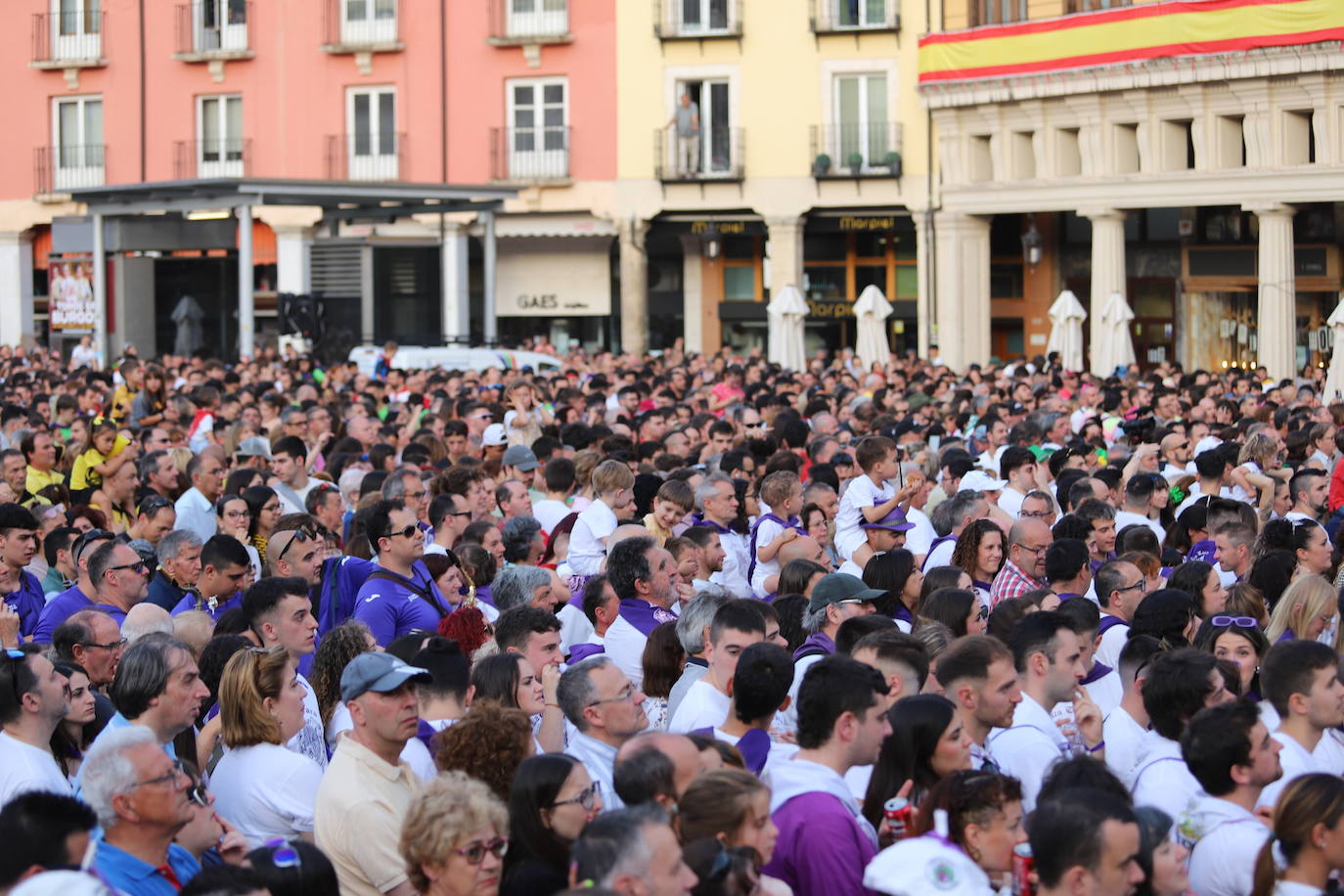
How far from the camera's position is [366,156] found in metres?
38.6

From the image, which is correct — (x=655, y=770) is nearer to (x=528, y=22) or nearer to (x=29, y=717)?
(x=29, y=717)

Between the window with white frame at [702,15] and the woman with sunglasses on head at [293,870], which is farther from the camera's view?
the window with white frame at [702,15]

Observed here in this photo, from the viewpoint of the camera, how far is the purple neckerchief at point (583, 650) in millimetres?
8352

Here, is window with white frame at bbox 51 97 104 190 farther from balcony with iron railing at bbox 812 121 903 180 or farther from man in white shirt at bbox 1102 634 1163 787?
man in white shirt at bbox 1102 634 1163 787

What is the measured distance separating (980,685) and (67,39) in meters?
38.7

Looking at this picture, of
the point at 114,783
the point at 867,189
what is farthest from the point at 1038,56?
the point at 114,783

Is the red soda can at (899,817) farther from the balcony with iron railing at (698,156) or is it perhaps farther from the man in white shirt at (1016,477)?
the balcony with iron railing at (698,156)

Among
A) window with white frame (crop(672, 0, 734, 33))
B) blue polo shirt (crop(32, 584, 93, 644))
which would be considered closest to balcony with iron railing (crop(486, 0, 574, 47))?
window with white frame (crop(672, 0, 734, 33))

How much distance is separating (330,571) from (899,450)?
5.60m

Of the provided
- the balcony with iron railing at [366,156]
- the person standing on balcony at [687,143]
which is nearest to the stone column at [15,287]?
the balcony with iron railing at [366,156]

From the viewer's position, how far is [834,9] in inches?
1410

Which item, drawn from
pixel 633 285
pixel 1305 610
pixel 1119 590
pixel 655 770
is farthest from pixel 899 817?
pixel 633 285

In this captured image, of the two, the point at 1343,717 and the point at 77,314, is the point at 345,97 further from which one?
the point at 1343,717

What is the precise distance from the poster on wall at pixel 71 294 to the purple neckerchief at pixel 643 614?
3122 centimetres
